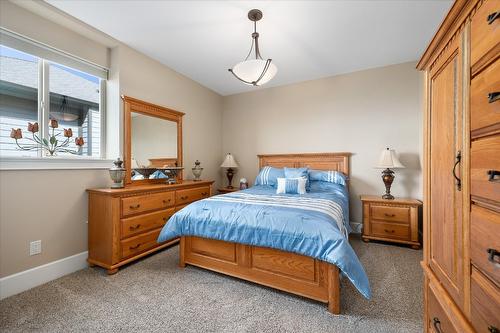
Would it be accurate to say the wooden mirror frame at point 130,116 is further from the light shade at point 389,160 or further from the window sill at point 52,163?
the light shade at point 389,160

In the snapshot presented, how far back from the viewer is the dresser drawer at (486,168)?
59 centimetres

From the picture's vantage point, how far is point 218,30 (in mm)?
2432

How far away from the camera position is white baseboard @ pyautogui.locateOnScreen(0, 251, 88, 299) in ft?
6.03

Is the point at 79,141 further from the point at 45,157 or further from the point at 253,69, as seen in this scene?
the point at 253,69

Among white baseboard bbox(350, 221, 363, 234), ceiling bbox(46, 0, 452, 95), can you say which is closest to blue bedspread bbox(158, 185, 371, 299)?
white baseboard bbox(350, 221, 363, 234)

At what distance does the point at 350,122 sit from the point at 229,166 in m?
2.32

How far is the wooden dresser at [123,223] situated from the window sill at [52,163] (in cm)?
30

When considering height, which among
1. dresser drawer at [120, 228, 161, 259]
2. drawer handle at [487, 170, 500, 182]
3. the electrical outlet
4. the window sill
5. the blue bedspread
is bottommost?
dresser drawer at [120, 228, 161, 259]

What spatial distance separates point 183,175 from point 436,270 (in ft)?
11.1

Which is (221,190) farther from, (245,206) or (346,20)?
(346,20)

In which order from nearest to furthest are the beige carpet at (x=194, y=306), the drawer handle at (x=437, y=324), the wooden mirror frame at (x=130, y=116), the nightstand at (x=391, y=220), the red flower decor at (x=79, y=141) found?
the drawer handle at (x=437, y=324), the beige carpet at (x=194, y=306), the red flower decor at (x=79, y=141), the wooden mirror frame at (x=130, y=116), the nightstand at (x=391, y=220)

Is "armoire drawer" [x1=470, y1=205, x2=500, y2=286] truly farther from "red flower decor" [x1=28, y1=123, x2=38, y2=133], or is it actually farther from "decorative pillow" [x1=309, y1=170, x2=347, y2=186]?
"red flower decor" [x1=28, y1=123, x2=38, y2=133]

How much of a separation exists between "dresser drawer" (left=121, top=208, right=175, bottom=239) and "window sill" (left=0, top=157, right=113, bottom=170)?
29.8 inches

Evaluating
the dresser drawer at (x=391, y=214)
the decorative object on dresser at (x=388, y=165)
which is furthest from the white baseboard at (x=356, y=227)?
the decorative object on dresser at (x=388, y=165)
